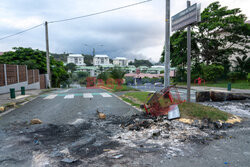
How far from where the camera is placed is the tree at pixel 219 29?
25.2 m

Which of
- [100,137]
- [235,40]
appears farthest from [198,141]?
[235,40]

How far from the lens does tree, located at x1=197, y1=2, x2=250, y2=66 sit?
2522 cm

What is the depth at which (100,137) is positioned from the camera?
4.84 m

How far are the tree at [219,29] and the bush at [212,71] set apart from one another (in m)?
2.31

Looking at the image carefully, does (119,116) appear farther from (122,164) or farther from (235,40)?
(235,40)

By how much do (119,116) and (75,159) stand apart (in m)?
3.79

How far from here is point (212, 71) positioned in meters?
27.6

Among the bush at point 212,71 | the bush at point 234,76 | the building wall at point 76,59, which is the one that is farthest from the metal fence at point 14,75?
the building wall at point 76,59

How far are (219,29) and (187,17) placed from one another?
22.9 metres

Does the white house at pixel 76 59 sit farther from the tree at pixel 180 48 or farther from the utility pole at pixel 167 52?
the utility pole at pixel 167 52

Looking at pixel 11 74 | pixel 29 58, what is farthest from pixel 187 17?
pixel 29 58

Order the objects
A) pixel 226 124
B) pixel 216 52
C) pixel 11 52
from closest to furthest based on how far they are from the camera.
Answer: pixel 226 124
pixel 216 52
pixel 11 52

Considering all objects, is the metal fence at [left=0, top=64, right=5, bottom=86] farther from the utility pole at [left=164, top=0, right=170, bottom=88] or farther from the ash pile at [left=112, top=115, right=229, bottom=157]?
the ash pile at [left=112, top=115, right=229, bottom=157]

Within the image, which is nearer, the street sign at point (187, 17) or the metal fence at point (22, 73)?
the street sign at point (187, 17)
